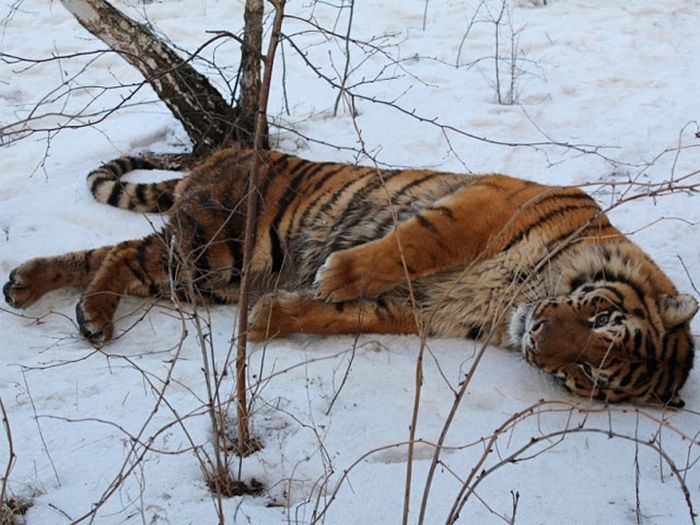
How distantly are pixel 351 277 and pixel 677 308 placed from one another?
1209 millimetres

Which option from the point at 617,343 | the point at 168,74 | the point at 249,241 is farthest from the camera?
the point at 168,74

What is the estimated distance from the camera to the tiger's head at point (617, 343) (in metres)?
2.97

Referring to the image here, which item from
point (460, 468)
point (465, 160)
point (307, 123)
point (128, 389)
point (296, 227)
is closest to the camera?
point (460, 468)

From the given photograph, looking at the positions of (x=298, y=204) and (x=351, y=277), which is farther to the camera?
(x=298, y=204)

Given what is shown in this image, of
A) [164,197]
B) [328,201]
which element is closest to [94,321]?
[164,197]

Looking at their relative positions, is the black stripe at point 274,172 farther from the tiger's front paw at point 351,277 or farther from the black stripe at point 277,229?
the tiger's front paw at point 351,277

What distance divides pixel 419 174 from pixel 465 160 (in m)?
1.12

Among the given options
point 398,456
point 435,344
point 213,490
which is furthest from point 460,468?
point 435,344

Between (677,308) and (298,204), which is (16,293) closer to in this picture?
(298,204)

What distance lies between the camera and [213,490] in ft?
7.63

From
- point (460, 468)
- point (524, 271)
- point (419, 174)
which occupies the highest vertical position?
point (419, 174)

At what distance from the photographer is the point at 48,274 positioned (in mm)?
3668

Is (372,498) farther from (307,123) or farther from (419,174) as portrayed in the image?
(307,123)

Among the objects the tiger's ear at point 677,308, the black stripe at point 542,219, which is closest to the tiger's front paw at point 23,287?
the black stripe at point 542,219
